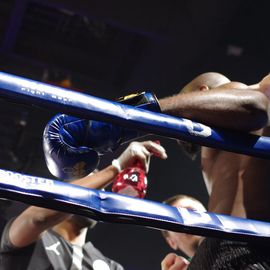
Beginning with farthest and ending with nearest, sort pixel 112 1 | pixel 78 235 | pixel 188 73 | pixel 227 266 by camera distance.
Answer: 1. pixel 188 73
2. pixel 112 1
3. pixel 78 235
4. pixel 227 266

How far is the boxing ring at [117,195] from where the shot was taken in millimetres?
875

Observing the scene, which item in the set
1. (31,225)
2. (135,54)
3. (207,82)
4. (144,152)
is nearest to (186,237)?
(144,152)

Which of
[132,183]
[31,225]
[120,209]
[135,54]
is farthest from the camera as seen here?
[135,54]

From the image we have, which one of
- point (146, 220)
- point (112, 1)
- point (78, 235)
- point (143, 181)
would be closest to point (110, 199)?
point (146, 220)

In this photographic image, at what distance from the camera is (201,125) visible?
999mm

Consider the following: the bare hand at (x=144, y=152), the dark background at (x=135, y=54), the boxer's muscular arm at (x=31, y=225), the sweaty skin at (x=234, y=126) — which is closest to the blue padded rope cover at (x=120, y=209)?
the sweaty skin at (x=234, y=126)

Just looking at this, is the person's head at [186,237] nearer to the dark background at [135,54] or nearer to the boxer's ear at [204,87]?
the boxer's ear at [204,87]

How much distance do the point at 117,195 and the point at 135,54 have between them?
2.84m

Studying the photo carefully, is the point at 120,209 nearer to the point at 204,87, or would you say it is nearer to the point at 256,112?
→ the point at 256,112

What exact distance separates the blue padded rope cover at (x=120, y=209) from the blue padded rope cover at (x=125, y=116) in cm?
15

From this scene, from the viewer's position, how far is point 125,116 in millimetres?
942

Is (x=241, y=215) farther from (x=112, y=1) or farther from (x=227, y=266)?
(x=112, y=1)

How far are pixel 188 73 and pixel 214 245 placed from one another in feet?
9.03

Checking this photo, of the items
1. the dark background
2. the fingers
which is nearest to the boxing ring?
the fingers
